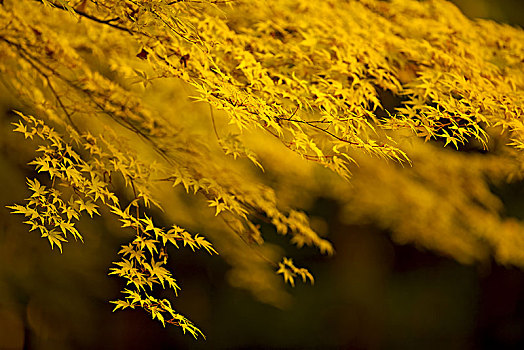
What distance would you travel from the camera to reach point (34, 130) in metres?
2.29

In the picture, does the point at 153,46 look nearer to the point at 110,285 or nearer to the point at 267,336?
the point at 110,285

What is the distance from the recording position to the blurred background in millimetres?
4598

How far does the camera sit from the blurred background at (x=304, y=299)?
181 inches

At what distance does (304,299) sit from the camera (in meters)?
5.57

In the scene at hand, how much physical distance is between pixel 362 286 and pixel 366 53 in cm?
322

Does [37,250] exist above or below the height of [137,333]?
above

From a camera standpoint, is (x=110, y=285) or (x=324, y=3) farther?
(x=110, y=285)

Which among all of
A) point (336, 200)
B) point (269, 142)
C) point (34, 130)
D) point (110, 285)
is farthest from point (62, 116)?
point (336, 200)

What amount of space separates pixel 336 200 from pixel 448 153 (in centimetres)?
166

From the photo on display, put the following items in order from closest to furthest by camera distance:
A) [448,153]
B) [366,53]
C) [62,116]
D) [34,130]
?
[34,130] → [366,53] → [62,116] → [448,153]

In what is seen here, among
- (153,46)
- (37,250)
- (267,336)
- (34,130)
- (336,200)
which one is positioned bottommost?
(267,336)

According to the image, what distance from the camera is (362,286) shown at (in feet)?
17.9

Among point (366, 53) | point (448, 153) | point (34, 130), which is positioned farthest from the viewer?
point (448, 153)

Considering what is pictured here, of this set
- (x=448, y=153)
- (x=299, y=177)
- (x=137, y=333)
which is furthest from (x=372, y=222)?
(x=137, y=333)
